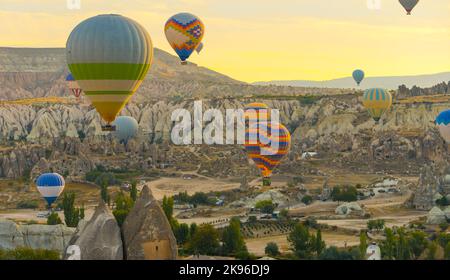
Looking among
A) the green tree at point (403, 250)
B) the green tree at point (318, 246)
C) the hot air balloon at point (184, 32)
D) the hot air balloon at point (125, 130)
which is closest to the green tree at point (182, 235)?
the green tree at point (318, 246)

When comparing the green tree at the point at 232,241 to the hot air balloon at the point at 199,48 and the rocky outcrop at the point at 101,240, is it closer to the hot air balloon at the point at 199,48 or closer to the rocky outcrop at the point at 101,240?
the rocky outcrop at the point at 101,240

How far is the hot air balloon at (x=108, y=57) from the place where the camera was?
137 ft

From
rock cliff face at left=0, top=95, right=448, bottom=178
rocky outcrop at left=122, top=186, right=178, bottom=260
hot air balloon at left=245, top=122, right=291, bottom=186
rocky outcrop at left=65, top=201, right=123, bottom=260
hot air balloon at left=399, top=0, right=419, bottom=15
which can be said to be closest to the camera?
rocky outcrop at left=65, top=201, right=123, bottom=260

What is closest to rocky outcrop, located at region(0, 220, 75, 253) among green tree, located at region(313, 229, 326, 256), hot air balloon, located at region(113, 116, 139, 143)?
green tree, located at region(313, 229, 326, 256)

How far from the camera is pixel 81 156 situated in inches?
3688

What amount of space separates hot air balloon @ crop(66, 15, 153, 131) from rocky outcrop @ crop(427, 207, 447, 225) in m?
22.9

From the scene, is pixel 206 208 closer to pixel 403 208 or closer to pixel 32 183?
pixel 403 208

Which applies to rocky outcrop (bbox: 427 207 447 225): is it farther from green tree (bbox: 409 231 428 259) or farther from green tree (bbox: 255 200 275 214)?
green tree (bbox: 255 200 275 214)

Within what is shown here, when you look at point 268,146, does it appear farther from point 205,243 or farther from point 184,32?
point 205,243

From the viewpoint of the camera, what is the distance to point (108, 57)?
41500 mm

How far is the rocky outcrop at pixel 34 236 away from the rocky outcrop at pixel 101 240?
1608 centimetres

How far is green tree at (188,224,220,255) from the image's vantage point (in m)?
44.3

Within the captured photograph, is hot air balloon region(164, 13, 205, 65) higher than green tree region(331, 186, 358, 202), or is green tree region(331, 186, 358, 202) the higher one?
hot air balloon region(164, 13, 205, 65)
